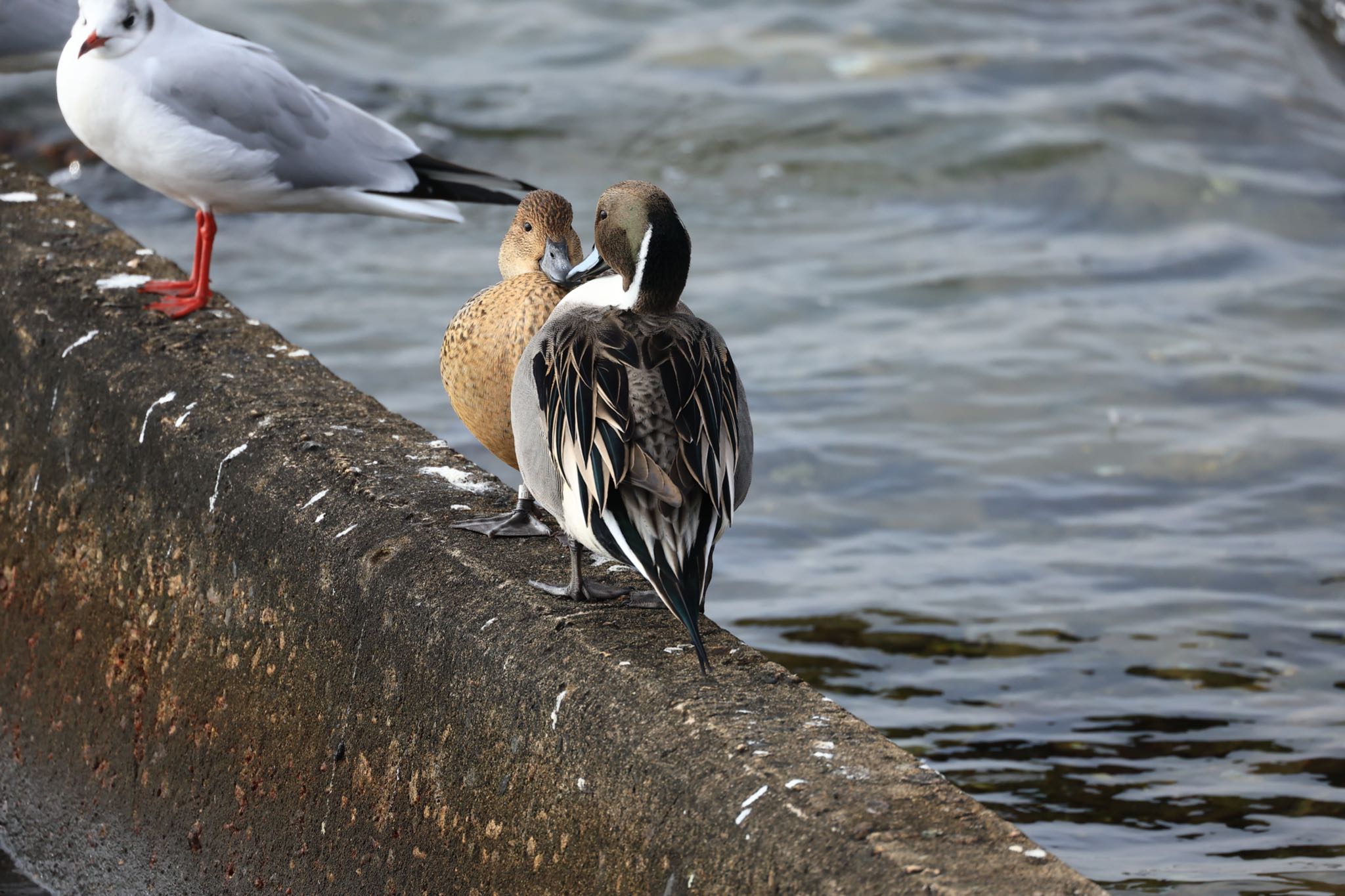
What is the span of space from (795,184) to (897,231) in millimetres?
1080

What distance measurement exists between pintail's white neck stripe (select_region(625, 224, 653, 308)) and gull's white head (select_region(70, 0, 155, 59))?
6.86 ft

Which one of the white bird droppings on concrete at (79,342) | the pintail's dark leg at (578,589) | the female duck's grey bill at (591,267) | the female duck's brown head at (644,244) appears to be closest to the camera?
the female duck's brown head at (644,244)

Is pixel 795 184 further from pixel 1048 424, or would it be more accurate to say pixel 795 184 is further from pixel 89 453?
pixel 89 453

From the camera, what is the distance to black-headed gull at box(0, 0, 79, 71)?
535 centimetres

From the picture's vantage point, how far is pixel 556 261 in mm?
3502

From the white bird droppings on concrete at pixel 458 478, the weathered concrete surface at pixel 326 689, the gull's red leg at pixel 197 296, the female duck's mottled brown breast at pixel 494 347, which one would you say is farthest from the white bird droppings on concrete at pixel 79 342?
the female duck's mottled brown breast at pixel 494 347

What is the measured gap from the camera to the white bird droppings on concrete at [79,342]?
4.18m

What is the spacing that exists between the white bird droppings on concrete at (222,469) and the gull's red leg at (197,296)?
868mm

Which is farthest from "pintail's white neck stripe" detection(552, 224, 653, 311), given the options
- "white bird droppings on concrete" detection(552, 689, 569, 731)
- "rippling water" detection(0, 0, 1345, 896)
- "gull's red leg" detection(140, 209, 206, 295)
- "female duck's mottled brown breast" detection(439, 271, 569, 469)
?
"rippling water" detection(0, 0, 1345, 896)

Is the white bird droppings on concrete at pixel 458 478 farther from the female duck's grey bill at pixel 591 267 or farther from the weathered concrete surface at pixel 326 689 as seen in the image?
the female duck's grey bill at pixel 591 267

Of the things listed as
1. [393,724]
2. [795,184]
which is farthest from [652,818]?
[795,184]

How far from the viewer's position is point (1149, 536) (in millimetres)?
6449

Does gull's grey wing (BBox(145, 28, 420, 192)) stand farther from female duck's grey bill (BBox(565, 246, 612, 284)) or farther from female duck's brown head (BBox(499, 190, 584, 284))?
female duck's grey bill (BBox(565, 246, 612, 284))

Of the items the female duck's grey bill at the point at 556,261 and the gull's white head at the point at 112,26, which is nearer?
the female duck's grey bill at the point at 556,261
